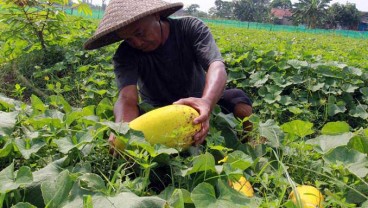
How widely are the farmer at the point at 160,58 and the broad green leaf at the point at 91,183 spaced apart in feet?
2.50

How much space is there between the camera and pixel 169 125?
1875mm

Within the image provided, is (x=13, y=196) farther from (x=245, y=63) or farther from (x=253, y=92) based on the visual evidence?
(x=245, y=63)

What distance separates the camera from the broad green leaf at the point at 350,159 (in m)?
1.54

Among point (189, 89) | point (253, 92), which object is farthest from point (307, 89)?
point (189, 89)

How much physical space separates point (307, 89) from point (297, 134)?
7.91 feet

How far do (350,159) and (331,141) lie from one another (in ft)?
0.58

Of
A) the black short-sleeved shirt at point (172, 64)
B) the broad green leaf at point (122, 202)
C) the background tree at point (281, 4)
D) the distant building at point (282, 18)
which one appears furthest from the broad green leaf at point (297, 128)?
the background tree at point (281, 4)

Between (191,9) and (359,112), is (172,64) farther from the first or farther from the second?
(191,9)

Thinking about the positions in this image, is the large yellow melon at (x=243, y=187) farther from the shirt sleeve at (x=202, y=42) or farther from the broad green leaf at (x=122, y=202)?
the shirt sleeve at (x=202, y=42)

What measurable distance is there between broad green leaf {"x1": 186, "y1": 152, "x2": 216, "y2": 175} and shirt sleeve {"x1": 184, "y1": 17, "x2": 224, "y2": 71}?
106 cm

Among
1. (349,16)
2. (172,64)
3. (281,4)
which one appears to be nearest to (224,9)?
(281,4)

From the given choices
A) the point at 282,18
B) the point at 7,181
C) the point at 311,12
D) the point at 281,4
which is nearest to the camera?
the point at 7,181

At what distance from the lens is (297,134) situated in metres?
1.93

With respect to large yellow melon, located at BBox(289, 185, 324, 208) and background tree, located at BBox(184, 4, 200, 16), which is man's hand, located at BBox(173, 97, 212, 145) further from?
background tree, located at BBox(184, 4, 200, 16)
